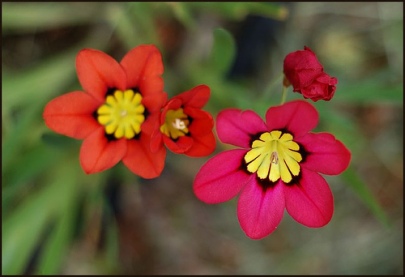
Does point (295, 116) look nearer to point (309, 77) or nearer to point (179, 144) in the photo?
point (309, 77)

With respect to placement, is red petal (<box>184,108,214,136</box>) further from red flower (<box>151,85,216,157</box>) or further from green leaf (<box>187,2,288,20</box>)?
green leaf (<box>187,2,288,20</box>)

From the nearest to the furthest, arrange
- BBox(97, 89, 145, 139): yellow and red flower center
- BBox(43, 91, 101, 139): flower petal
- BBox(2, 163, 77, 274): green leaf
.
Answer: BBox(43, 91, 101, 139): flower petal
BBox(97, 89, 145, 139): yellow and red flower center
BBox(2, 163, 77, 274): green leaf

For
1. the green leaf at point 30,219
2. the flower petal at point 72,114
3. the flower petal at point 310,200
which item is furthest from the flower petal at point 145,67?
the green leaf at point 30,219

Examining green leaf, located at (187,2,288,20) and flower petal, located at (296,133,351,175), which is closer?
flower petal, located at (296,133,351,175)

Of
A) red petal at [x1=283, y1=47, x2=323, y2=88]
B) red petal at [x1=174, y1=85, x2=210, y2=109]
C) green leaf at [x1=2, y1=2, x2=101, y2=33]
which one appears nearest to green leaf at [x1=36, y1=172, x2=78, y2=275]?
green leaf at [x1=2, y1=2, x2=101, y2=33]

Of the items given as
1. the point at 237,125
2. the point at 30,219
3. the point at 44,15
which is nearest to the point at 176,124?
the point at 237,125

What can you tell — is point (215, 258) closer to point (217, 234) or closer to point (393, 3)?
point (217, 234)

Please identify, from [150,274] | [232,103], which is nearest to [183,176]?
[150,274]
